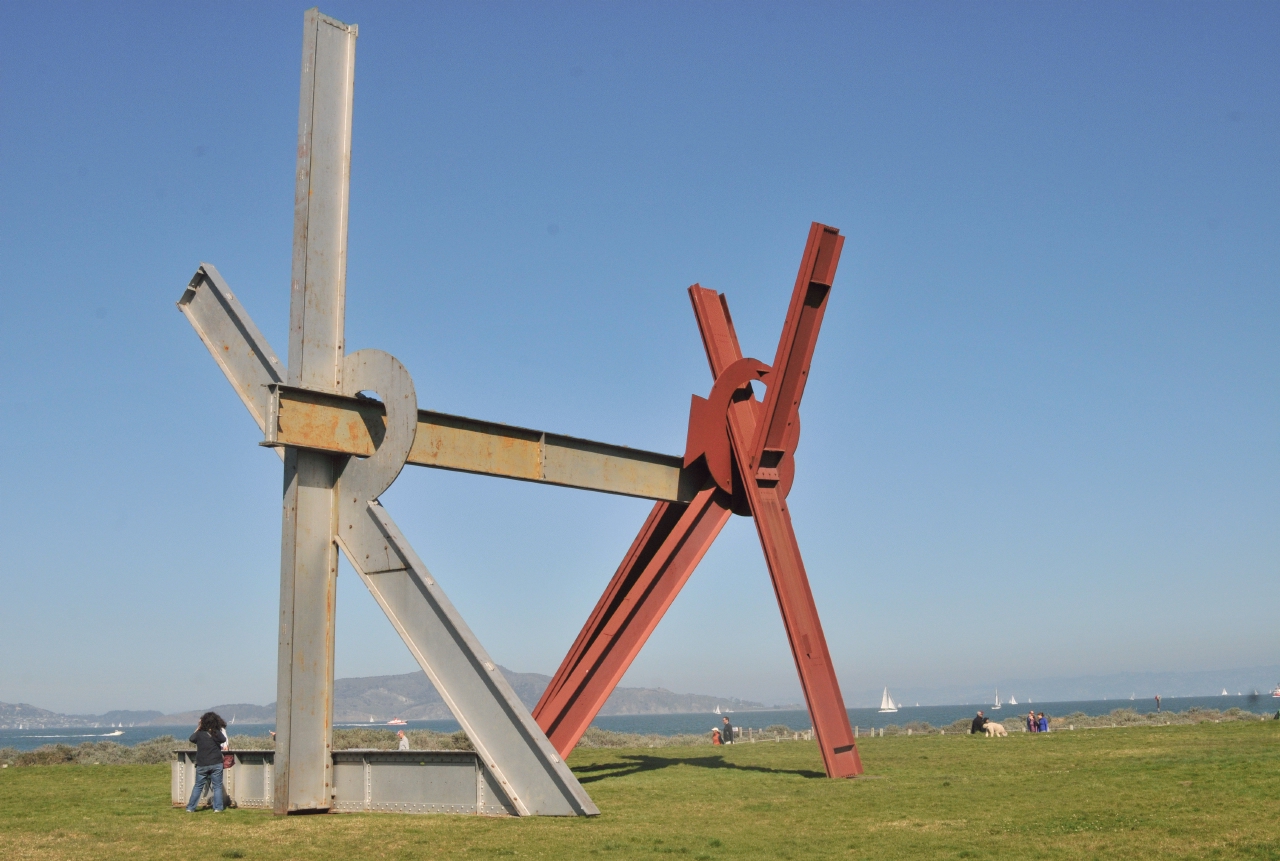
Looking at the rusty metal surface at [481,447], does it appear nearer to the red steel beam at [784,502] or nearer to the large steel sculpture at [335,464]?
the large steel sculpture at [335,464]

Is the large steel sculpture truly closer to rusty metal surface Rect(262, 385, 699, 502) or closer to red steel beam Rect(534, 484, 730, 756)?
rusty metal surface Rect(262, 385, 699, 502)

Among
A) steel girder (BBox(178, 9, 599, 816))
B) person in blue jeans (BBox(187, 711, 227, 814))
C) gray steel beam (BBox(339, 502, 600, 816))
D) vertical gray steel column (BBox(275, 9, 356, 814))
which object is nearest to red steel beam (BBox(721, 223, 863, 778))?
steel girder (BBox(178, 9, 599, 816))

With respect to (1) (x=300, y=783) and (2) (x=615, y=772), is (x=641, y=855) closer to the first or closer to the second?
(1) (x=300, y=783)

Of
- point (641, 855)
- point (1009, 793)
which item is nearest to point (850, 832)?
point (641, 855)

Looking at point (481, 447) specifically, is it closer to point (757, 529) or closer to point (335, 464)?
point (335, 464)

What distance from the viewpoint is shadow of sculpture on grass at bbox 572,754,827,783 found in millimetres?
18531

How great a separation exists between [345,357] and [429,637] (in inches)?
135

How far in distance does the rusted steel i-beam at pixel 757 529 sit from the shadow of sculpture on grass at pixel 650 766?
1.36 metres

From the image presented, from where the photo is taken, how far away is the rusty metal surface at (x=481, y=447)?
13.2 m

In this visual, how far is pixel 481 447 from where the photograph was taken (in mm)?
15258

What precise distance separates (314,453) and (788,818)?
257 inches

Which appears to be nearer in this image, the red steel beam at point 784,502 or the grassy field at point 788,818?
the grassy field at point 788,818

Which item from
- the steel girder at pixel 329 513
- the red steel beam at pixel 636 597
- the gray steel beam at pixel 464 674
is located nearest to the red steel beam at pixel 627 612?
the red steel beam at pixel 636 597

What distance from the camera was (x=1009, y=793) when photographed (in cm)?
1455
